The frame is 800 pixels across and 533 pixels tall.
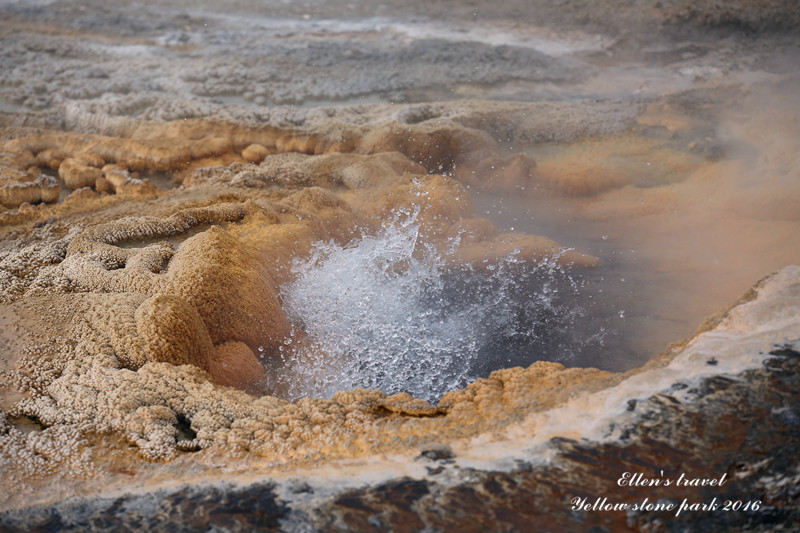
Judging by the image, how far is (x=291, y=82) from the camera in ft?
17.1

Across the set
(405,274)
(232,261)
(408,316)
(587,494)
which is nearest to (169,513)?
(587,494)

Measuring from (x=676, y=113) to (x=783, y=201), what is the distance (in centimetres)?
150

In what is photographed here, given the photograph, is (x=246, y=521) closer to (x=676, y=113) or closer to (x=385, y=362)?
(x=385, y=362)

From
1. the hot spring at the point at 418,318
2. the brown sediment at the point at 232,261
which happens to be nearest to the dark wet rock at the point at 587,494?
the brown sediment at the point at 232,261

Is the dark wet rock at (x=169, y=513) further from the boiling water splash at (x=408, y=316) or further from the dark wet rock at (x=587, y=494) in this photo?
the boiling water splash at (x=408, y=316)

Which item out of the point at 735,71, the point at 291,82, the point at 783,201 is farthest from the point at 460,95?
the point at 783,201

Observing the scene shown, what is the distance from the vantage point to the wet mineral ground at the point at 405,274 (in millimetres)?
1545

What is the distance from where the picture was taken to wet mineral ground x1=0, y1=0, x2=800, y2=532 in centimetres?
154

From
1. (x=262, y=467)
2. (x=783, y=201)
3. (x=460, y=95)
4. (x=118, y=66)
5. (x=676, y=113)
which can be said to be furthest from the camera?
(x=118, y=66)

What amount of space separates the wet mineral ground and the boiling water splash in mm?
14

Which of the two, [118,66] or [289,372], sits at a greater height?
[118,66]

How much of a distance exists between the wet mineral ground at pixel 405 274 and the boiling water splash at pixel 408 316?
0.05 feet

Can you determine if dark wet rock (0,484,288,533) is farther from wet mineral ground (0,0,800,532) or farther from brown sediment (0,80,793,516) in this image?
brown sediment (0,80,793,516)

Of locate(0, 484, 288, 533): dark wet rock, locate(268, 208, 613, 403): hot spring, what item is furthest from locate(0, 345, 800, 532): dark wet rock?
locate(268, 208, 613, 403): hot spring
